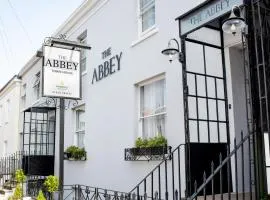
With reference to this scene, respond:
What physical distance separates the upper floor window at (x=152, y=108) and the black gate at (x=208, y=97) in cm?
113

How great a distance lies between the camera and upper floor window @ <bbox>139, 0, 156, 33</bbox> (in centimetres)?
810

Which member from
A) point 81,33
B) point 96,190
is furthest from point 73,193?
point 81,33

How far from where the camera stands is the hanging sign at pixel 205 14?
4.84m

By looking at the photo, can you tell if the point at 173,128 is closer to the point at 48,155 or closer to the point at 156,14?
the point at 156,14

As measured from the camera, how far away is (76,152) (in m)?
10.4

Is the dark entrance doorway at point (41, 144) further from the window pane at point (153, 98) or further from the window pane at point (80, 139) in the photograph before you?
the window pane at point (153, 98)

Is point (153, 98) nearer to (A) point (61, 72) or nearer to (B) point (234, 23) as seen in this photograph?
(A) point (61, 72)

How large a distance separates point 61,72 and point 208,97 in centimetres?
322

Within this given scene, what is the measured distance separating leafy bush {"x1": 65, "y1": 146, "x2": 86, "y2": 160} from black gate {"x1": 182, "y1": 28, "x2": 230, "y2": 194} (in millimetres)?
4764

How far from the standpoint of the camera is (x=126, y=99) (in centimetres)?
850

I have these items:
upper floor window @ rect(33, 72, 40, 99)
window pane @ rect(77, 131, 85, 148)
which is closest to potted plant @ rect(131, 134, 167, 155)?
window pane @ rect(77, 131, 85, 148)

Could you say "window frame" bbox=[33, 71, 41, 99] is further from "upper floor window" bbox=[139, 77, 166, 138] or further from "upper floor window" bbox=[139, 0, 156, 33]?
"upper floor window" bbox=[139, 77, 166, 138]

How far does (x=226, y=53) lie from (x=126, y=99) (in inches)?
116

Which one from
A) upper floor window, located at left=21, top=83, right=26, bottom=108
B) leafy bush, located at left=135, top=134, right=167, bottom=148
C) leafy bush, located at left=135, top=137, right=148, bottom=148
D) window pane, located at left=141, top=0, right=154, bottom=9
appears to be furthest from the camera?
upper floor window, located at left=21, top=83, right=26, bottom=108
